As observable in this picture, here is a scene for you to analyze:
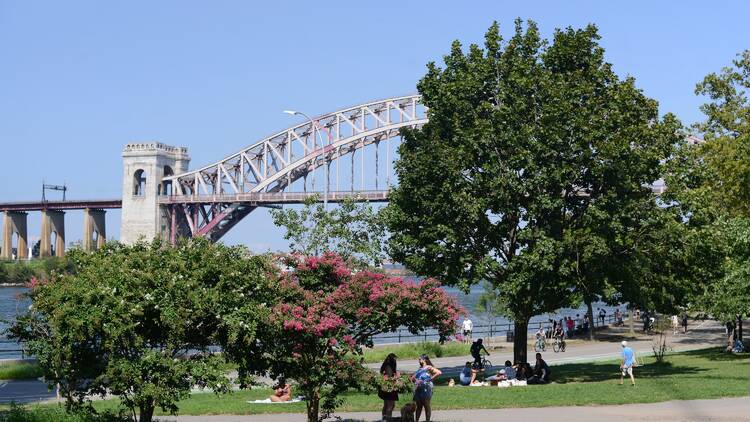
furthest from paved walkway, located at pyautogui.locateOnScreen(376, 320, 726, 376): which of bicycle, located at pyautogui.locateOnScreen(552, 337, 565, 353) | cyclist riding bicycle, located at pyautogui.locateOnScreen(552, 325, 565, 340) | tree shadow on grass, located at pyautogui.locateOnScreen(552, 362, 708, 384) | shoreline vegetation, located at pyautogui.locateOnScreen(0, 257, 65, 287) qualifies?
shoreline vegetation, located at pyautogui.locateOnScreen(0, 257, 65, 287)

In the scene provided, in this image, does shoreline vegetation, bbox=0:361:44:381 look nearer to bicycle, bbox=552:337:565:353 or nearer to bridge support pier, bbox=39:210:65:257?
bicycle, bbox=552:337:565:353

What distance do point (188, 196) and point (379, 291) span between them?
108 metres

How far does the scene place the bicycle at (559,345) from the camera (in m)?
39.4

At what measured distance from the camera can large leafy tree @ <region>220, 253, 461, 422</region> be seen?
621 inches

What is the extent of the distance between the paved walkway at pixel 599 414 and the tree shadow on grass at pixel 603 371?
6224 millimetres

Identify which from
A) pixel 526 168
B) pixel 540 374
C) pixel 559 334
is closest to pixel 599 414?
pixel 540 374

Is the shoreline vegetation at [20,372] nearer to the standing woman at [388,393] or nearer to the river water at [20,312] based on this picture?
the river water at [20,312]

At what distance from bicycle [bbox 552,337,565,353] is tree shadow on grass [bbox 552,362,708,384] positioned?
7480 mm

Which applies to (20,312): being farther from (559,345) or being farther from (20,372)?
(559,345)

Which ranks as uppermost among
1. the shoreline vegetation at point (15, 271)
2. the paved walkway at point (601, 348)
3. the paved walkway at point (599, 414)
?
the shoreline vegetation at point (15, 271)

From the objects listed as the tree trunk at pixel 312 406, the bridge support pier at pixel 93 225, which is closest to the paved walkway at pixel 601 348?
the tree trunk at pixel 312 406

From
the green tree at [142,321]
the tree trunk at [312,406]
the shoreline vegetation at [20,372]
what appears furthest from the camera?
the shoreline vegetation at [20,372]

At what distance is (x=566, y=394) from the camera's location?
21938 millimetres

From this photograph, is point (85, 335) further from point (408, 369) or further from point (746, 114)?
point (746, 114)
